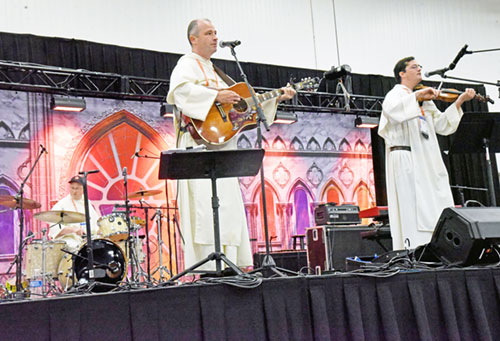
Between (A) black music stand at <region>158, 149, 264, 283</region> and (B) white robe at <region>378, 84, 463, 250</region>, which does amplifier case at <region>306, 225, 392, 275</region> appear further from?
(A) black music stand at <region>158, 149, 264, 283</region>

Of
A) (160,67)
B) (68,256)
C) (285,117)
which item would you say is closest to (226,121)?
(68,256)

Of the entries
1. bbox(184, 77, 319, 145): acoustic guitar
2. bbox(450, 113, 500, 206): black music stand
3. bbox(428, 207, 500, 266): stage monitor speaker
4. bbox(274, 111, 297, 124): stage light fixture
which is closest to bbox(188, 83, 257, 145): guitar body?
bbox(184, 77, 319, 145): acoustic guitar

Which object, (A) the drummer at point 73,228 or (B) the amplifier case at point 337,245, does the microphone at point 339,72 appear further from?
(A) the drummer at point 73,228

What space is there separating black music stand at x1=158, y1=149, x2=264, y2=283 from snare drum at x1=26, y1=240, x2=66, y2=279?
353 centimetres

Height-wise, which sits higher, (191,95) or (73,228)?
(191,95)

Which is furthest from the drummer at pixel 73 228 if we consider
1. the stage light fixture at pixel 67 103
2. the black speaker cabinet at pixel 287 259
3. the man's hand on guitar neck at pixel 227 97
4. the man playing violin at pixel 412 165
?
the man playing violin at pixel 412 165

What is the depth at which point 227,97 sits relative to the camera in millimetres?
3926

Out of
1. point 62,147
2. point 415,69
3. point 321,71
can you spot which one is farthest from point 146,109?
point 415,69

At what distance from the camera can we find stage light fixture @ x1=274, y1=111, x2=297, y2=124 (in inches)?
380

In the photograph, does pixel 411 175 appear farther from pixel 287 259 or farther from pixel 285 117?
pixel 285 117

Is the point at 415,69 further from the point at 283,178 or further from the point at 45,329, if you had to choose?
the point at 283,178

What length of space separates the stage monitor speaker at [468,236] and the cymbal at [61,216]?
13.1 ft

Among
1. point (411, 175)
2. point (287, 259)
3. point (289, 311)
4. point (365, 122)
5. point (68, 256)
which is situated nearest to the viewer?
point (289, 311)

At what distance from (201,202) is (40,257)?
327 centimetres
